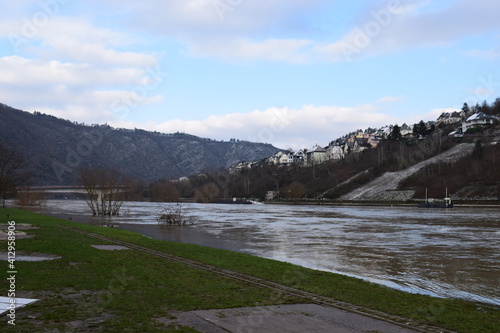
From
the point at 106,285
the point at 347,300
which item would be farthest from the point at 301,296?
the point at 106,285

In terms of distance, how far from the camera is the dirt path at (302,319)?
9461 mm

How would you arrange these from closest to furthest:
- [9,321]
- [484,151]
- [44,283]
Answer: [9,321] < [44,283] < [484,151]

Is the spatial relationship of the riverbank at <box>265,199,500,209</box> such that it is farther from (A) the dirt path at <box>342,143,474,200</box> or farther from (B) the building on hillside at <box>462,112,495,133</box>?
(B) the building on hillside at <box>462,112,495,133</box>

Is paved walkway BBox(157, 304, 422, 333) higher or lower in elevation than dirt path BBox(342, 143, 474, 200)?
lower

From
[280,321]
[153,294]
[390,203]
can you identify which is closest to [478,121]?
[390,203]

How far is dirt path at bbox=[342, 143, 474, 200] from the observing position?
15025 centimetres

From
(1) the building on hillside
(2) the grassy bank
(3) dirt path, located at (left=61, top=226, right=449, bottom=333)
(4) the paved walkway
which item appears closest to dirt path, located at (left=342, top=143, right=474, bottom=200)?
(1) the building on hillside

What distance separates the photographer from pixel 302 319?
406 inches

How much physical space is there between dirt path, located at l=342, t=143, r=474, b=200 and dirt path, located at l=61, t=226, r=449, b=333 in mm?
138799

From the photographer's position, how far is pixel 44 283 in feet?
42.3

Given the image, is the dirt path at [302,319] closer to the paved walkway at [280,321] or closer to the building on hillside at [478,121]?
the paved walkway at [280,321]

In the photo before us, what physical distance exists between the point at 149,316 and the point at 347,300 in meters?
5.73

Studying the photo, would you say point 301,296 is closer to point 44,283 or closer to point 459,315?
point 459,315

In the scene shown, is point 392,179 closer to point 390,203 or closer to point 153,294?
point 390,203
